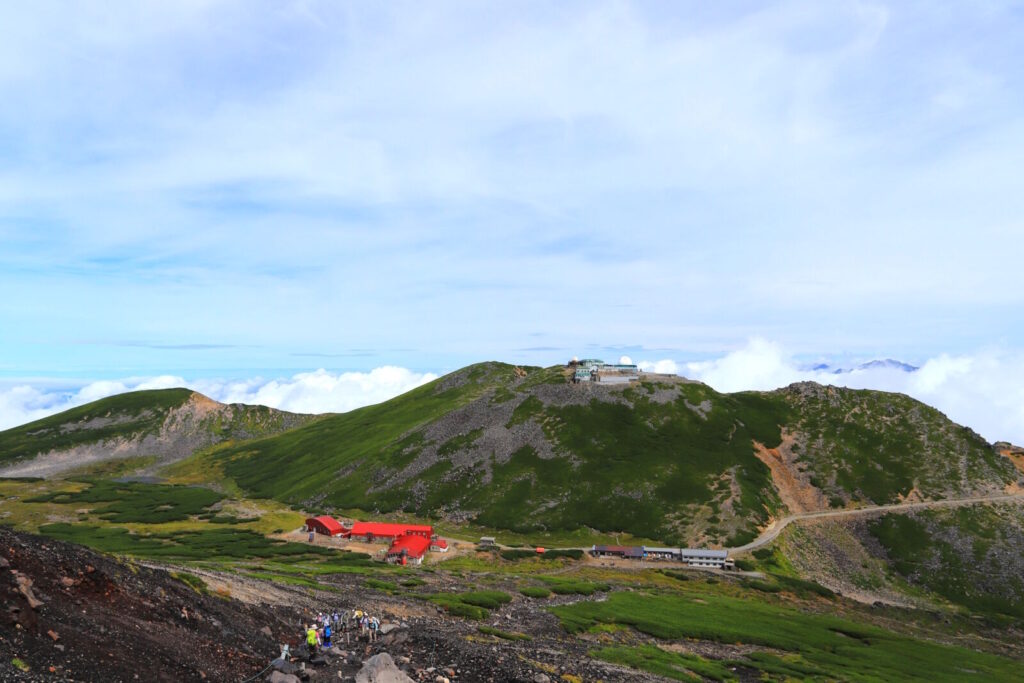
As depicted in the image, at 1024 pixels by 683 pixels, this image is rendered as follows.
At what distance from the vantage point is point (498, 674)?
124 feet

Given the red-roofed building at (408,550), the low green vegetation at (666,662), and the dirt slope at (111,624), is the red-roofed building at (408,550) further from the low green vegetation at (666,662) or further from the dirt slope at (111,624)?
the dirt slope at (111,624)

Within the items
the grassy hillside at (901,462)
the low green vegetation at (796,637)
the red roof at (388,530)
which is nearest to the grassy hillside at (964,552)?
the grassy hillside at (901,462)

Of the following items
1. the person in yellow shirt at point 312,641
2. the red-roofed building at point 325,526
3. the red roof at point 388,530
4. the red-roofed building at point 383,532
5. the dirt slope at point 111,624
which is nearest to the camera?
the dirt slope at point 111,624

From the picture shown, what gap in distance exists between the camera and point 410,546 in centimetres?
13062

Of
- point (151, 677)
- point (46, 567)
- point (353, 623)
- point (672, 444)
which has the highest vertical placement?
point (672, 444)

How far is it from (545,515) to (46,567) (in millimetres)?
137453

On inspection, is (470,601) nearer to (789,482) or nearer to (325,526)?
(325,526)

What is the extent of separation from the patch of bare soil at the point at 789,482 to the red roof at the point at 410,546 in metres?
104

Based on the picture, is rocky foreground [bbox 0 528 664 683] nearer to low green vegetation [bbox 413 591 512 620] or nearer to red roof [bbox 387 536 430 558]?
low green vegetation [bbox 413 591 512 620]

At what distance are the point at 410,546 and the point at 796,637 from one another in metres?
79.9

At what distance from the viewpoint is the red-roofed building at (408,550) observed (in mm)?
125312

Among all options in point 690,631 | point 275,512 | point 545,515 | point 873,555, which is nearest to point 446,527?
point 545,515

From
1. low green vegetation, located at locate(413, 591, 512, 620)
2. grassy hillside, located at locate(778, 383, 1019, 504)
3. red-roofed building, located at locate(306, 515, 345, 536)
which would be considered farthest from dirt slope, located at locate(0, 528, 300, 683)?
grassy hillside, located at locate(778, 383, 1019, 504)

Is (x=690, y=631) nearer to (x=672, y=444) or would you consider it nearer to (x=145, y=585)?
(x=145, y=585)
